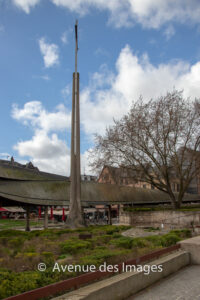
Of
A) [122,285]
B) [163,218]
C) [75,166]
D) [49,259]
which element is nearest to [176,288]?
[122,285]

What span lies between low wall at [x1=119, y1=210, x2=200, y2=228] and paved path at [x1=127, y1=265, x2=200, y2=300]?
1820 centimetres

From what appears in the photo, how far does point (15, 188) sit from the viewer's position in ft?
76.2

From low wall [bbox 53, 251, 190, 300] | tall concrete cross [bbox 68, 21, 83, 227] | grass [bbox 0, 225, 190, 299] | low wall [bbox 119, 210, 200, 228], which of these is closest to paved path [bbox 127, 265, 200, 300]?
low wall [bbox 53, 251, 190, 300]

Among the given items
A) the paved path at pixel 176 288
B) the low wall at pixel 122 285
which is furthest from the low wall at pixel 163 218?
the low wall at pixel 122 285

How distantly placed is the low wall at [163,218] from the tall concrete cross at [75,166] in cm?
945

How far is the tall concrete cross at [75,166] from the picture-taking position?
73.3 ft

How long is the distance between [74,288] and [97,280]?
840 mm

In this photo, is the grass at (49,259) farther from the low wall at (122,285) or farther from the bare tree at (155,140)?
the bare tree at (155,140)

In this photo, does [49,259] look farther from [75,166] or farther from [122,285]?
[75,166]

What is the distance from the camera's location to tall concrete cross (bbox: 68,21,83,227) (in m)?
22.3

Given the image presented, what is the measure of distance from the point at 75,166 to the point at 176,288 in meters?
17.5

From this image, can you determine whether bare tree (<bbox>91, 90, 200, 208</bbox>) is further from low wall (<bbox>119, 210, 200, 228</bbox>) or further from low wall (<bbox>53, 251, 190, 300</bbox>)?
low wall (<bbox>53, 251, 190, 300</bbox>)

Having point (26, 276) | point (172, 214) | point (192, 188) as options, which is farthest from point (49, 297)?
point (192, 188)

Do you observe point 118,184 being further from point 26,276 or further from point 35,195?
point 26,276
